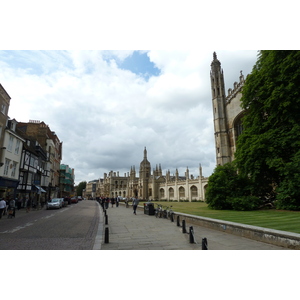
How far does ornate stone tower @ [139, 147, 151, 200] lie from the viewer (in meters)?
88.0

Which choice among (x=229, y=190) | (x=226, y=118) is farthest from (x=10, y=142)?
(x=226, y=118)

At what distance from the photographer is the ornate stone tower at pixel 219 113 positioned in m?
36.4

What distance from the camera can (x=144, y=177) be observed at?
90125 mm

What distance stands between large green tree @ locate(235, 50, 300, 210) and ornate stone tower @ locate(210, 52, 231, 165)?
1575 cm

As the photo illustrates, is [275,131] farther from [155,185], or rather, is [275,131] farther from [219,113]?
[155,185]

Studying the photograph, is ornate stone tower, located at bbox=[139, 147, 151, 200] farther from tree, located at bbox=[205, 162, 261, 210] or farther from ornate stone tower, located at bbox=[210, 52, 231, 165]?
tree, located at bbox=[205, 162, 261, 210]

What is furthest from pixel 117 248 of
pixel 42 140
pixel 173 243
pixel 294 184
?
pixel 42 140

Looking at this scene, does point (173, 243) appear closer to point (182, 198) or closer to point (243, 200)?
point (243, 200)

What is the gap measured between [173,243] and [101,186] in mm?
141305

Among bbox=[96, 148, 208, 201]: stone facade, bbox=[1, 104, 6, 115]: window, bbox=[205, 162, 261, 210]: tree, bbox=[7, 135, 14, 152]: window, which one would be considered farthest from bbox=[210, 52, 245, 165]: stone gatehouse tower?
bbox=[1, 104, 6, 115]: window

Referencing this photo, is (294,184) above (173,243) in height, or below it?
above

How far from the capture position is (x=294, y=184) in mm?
15375

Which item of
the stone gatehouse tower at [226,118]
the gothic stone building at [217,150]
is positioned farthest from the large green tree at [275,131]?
the stone gatehouse tower at [226,118]

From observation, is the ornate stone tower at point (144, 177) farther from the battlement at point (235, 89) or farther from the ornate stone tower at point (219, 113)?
the battlement at point (235, 89)
